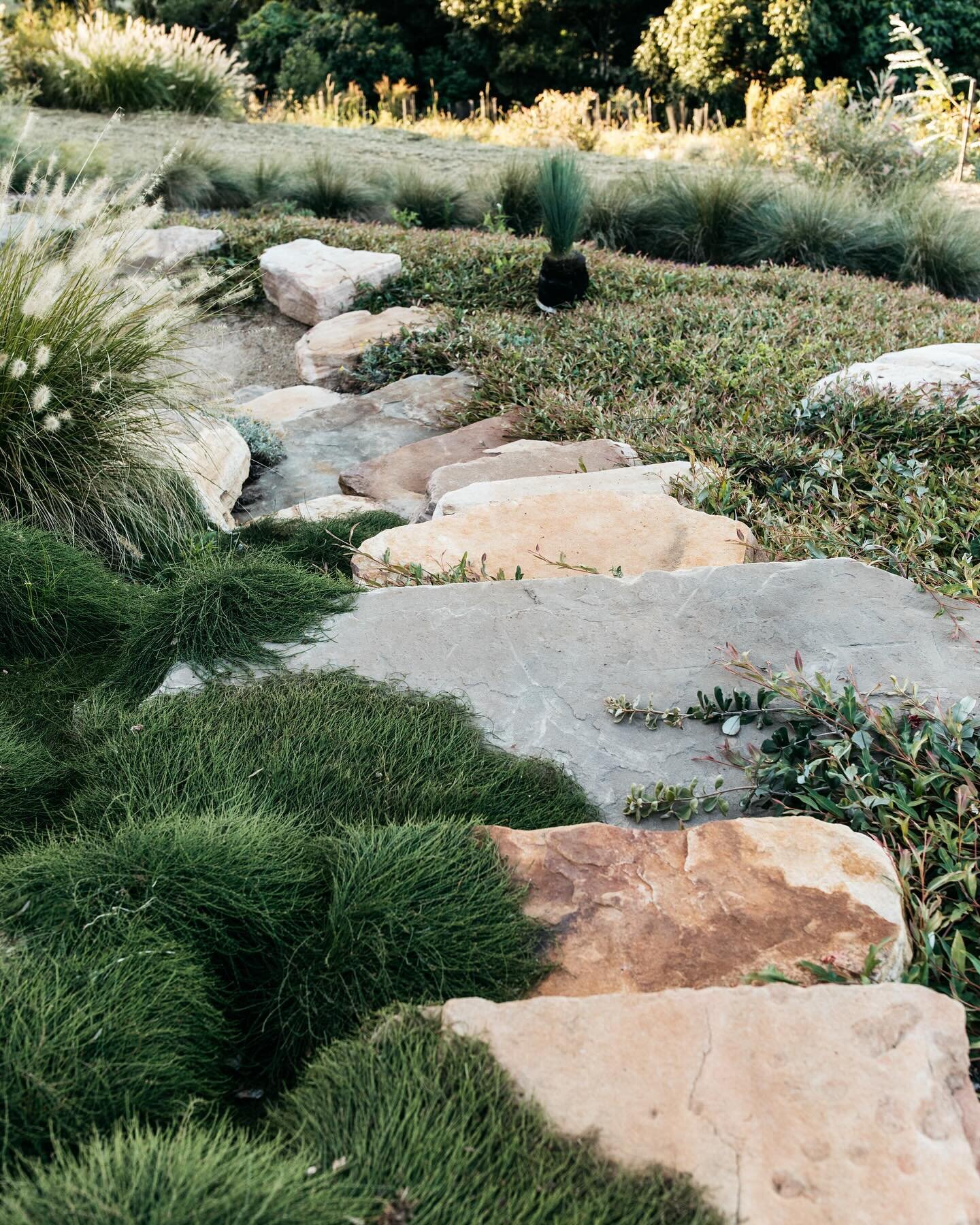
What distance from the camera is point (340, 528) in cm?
388

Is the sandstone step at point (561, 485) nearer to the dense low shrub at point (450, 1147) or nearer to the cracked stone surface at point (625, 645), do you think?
the cracked stone surface at point (625, 645)

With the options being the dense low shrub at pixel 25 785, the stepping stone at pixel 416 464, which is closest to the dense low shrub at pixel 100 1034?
the dense low shrub at pixel 25 785

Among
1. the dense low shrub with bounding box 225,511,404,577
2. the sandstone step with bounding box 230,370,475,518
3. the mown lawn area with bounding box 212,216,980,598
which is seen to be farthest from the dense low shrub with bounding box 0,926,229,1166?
the sandstone step with bounding box 230,370,475,518

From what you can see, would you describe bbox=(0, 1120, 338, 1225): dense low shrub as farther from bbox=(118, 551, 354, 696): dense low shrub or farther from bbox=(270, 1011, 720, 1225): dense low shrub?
bbox=(118, 551, 354, 696): dense low shrub

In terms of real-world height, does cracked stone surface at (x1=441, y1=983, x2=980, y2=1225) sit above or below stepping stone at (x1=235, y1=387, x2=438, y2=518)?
above

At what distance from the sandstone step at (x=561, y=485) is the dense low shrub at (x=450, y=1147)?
2454mm

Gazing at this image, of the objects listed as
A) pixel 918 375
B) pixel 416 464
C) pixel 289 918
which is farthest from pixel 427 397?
pixel 289 918

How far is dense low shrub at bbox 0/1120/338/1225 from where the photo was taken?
4.00ft

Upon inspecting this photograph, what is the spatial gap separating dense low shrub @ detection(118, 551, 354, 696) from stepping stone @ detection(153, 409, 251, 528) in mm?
1061

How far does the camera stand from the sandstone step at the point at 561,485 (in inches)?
151

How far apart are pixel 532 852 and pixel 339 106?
19.1 metres

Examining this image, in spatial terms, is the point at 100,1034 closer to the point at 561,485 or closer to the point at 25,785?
the point at 25,785

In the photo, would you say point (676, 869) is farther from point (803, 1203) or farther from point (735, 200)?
point (735, 200)

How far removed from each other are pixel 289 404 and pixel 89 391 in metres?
2.14
